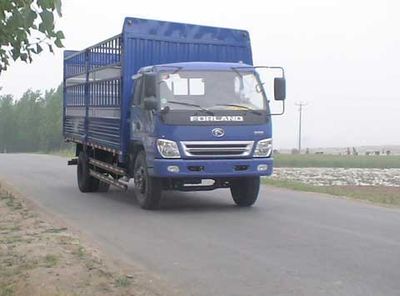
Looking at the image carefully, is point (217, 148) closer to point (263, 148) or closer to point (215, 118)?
point (215, 118)

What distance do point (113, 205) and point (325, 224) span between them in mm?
4632

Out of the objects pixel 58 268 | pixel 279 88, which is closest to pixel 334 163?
pixel 279 88

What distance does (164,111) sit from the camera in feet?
38.4

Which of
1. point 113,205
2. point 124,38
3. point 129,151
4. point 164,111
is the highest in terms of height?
point 124,38

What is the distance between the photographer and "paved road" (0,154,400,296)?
6.94m

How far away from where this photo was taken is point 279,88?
41.0 feet

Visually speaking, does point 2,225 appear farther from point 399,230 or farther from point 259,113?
point 399,230

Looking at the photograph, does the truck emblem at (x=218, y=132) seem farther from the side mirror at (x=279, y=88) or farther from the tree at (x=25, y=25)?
the tree at (x=25, y=25)

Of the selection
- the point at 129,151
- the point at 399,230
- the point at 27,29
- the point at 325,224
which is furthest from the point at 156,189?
the point at 27,29

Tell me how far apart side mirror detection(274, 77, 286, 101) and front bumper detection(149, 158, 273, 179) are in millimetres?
1276

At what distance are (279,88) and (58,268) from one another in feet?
21.0

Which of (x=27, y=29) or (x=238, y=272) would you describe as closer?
(x=27, y=29)

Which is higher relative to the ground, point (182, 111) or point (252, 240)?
point (182, 111)

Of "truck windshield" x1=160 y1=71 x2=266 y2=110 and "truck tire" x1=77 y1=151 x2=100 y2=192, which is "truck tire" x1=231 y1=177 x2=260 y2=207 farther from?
"truck tire" x1=77 y1=151 x2=100 y2=192
